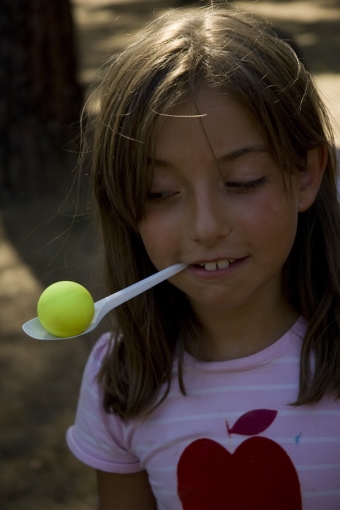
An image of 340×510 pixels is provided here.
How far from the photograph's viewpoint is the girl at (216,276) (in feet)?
3.84

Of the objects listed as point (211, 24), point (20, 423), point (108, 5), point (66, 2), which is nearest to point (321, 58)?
point (66, 2)

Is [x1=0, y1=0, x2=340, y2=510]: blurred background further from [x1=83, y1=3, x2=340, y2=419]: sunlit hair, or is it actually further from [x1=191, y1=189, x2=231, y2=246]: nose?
[x1=191, y1=189, x2=231, y2=246]: nose

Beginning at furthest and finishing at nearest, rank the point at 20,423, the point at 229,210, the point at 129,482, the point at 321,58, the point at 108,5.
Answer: the point at 108,5 → the point at 321,58 → the point at 20,423 → the point at 129,482 → the point at 229,210

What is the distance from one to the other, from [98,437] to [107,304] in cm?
37

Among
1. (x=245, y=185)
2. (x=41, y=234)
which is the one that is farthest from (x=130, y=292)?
(x=41, y=234)

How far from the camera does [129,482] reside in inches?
56.9

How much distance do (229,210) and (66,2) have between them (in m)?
3.25

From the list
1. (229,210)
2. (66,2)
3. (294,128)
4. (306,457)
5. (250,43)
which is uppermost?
(66,2)

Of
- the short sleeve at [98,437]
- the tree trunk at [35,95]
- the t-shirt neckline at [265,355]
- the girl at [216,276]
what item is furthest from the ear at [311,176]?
the tree trunk at [35,95]

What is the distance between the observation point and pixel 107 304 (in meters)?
1.19

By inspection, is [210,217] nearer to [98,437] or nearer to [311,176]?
[311,176]

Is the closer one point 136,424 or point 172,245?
point 172,245

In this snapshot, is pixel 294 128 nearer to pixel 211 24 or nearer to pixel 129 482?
pixel 211 24

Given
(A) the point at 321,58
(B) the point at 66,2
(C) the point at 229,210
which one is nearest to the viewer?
(C) the point at 229,210
